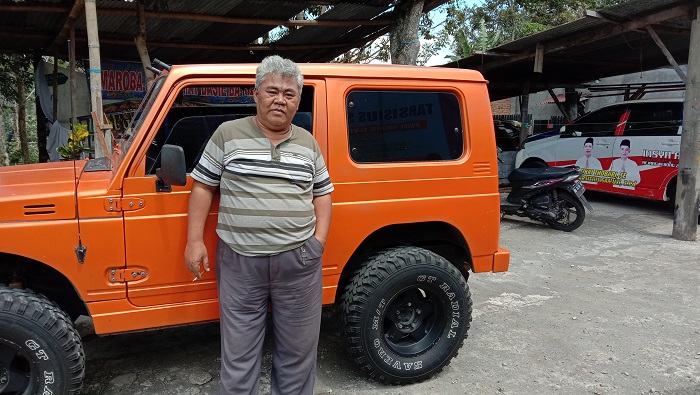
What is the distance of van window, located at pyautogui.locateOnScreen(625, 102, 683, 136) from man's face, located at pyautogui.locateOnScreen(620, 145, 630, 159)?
0.76 ft

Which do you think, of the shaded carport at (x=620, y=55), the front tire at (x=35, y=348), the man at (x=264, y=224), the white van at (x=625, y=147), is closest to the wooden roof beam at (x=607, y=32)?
the shaded carport at (x=620, y=55)

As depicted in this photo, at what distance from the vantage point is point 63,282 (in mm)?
2668

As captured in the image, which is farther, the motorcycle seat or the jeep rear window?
the motorcycle seat

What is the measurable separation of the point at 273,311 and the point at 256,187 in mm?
667

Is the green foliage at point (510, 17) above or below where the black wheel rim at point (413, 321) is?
above

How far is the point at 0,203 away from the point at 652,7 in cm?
785

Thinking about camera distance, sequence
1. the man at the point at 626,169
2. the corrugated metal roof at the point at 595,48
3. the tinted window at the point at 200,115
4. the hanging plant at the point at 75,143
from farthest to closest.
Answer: the man at the point at 626,169, the hanging plant at the point at 75,143, the corrugated metal roof at the point at 595,48, the tinted window at the point at 200,115

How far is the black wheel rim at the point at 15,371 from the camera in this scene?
2359 millimetres

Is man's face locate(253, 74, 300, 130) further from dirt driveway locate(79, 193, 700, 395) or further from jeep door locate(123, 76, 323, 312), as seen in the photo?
dirt driveway locate(79, 193, 700, 395)

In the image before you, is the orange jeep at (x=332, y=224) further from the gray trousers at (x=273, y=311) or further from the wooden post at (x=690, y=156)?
the wooden post at (x=690, y=156)

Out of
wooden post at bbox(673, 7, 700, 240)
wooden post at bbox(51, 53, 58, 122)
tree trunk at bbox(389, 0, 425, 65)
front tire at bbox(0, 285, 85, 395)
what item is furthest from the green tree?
wooden post at bbox(673, 7, 700, 240)

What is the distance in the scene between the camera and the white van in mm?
8016

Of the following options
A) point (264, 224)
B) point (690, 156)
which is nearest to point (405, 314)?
point (264, 224)

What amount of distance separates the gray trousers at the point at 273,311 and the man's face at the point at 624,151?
26.3 feet
